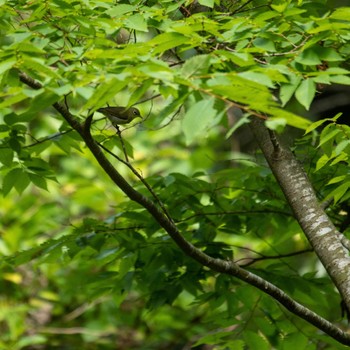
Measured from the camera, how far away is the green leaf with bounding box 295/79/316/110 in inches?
65.7

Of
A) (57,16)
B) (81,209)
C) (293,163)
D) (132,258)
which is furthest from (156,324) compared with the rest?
(57,16)

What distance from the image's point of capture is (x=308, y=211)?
2.19m

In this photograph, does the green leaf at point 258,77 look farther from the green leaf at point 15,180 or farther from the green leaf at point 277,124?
the green leaf at point 15,180

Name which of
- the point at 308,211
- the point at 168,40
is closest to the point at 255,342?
the point at 308,211

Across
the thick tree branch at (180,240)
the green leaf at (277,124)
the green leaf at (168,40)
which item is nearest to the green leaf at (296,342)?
the thick tree branch at (180,240)

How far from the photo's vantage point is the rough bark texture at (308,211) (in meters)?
2.09

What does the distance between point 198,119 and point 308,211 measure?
0.90 meters

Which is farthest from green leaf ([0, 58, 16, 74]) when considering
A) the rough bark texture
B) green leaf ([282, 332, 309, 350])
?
green leaf ([282, 332, 309, 350])

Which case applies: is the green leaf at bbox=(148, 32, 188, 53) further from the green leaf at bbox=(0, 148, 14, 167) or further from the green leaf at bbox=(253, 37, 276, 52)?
the green leaf at bbox=(0, 148, 14, 167)

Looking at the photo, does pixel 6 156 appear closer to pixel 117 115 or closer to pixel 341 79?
pixel 117 115

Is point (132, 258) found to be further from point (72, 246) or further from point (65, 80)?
point (65, 80)

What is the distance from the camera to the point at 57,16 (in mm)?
2066

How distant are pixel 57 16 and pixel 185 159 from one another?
11.9ft

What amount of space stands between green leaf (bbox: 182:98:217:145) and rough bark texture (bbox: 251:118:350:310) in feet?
2.83
